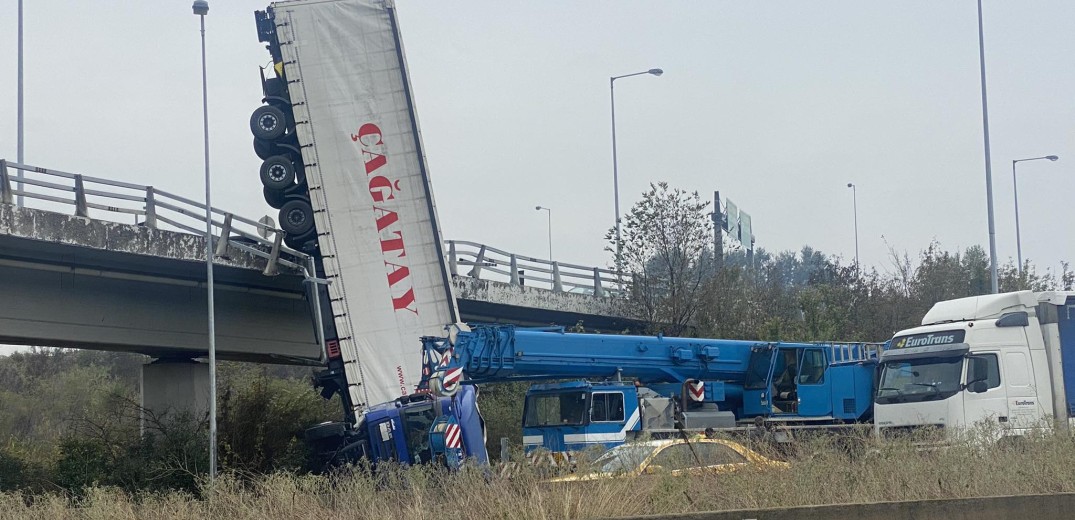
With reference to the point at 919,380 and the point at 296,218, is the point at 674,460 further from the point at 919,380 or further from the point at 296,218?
the point at 296,218

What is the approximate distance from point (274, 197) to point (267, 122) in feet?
5.88

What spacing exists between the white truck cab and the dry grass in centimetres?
421

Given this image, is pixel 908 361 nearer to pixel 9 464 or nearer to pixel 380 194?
pixel 380 194

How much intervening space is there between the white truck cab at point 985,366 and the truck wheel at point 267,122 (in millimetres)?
14504

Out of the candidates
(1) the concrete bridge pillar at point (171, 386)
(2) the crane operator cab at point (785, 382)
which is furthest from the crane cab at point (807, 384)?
(1) the concrete bridge pillar at point (171, 386)

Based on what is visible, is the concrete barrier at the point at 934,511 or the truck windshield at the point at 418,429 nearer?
the concrete barrier at the point at 934,511

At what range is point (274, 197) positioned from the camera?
1062 inches

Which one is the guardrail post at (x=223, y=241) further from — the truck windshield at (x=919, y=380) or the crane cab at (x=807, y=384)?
the truck windshield at (x=919, y=380)

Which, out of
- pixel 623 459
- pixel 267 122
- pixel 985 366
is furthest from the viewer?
pixel 267 122

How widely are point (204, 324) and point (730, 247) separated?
2032cm

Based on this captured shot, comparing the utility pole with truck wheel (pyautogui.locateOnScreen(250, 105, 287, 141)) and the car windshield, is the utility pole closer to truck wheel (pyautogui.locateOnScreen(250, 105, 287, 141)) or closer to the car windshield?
truck wheel (pyautogui.locateOnScreen(250, 105, 287, 141))

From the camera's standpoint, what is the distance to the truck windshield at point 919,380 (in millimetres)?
18906

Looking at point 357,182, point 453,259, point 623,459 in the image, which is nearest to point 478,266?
point 453,259

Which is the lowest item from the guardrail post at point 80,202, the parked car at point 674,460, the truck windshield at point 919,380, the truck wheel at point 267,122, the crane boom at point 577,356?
the parked car at point 674,460
